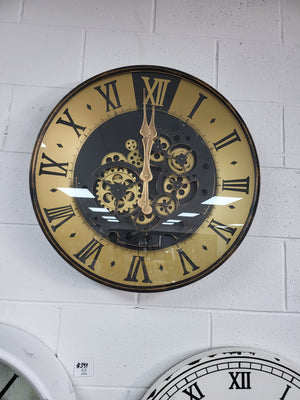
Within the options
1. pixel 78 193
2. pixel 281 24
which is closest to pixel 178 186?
pixel 78 193

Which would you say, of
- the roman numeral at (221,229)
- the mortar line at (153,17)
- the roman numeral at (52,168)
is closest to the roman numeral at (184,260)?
the roman numeral at (221,229)

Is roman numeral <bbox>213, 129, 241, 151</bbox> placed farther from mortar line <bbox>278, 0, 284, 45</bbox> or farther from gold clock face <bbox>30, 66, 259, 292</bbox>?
mortar line <bbox>278, 0, 284, 45</bbox>

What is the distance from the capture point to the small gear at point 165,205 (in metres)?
1.13

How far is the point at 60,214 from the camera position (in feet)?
3.66

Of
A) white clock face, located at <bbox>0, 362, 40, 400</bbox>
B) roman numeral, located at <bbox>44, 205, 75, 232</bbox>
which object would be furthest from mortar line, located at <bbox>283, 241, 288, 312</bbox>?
white clock face, located at <bbox>0, 362, 40, 400</bbox>

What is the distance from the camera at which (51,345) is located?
111 centimetres

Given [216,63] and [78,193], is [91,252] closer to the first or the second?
[78,193]

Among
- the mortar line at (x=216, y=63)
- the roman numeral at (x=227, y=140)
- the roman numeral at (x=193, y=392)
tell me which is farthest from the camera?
the mortar line at (x=216, y=63)

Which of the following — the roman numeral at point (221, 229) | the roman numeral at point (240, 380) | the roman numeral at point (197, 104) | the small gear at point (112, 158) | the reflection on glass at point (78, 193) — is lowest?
the roman numeral at point (240, 380)

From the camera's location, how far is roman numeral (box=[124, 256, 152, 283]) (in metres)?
1.09

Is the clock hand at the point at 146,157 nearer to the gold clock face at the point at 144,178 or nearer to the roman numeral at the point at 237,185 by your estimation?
the gold clock face at the point at 144,178

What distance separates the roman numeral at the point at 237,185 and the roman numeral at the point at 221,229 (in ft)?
0.35

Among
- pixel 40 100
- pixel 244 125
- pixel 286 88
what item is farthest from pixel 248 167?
pixel 40 100

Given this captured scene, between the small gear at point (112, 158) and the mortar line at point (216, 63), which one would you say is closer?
the small gear at point (112, 158)
